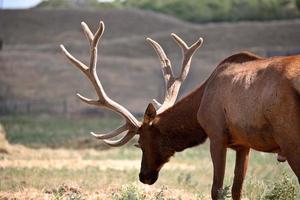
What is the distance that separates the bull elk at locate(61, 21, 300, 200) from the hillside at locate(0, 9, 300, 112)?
89.7 feet

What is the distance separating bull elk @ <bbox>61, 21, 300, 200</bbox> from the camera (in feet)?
29.2

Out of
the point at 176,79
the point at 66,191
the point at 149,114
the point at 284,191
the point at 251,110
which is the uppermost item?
the point at 251,110

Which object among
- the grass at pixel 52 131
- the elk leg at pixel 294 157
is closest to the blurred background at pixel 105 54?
the grass at pixel 52 131

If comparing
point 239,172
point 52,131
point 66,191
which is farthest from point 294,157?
point 52,131

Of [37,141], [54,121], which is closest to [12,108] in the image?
[54,121]

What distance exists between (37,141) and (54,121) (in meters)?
9.41

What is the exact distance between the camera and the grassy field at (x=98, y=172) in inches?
470

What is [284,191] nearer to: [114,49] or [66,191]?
[66,191]

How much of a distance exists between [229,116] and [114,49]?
158 feet

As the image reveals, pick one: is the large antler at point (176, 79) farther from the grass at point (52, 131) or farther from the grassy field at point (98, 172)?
the grass at point (52, 131)

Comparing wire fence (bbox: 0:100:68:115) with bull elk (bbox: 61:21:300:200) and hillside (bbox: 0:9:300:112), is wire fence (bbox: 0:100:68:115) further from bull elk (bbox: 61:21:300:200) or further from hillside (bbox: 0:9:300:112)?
bull elk (bbox: 61:21:300:200)

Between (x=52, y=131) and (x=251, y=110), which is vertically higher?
(x=251, y=110)

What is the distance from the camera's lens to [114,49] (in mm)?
57844

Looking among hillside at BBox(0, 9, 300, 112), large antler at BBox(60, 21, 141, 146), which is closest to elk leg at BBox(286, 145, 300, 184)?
large antler at BBox(60, 21, 141, 146)
